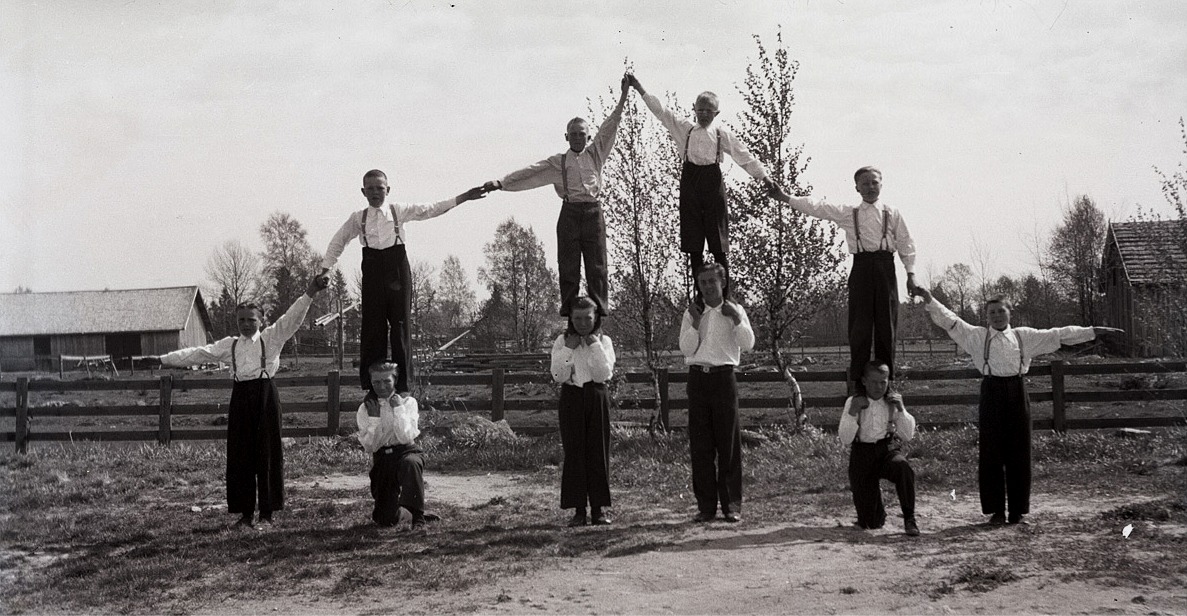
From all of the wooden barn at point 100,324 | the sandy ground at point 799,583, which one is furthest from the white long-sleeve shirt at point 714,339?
the wooden barn at point 100,324

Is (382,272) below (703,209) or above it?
below

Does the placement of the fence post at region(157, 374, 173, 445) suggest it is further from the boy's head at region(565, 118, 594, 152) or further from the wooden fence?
the boy's head at region(565, 118, 594, 152)

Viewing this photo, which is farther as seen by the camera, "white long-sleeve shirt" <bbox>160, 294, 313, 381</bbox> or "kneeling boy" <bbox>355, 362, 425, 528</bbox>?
"white long-sleeve shirt" <bbox>160, 294, 313, 381</bbox>

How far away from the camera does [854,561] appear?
20.8 ft

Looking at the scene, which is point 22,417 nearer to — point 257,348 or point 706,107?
point 257,348

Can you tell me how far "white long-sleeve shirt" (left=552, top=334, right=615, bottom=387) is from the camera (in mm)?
7719

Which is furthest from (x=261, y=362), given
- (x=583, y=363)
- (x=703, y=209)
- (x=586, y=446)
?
(x=703, y=209)

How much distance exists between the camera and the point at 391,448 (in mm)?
7777

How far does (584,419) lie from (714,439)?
1.17 m

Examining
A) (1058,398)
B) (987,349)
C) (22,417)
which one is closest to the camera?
(987,349)

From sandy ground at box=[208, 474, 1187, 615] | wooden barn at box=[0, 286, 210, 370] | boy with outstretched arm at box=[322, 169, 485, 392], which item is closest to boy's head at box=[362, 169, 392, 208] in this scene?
boy with outstretched arm at box=[322, 169, 485, 392]

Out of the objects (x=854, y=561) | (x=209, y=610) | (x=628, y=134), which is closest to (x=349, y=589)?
(x=209, y=610)

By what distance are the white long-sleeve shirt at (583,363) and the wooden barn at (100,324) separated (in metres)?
39.1

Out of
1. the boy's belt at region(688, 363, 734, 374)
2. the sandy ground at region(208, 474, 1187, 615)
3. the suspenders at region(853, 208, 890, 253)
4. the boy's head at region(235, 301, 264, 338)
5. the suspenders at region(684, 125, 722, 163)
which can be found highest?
the suspenders at region(684, 125, 722, 163)
